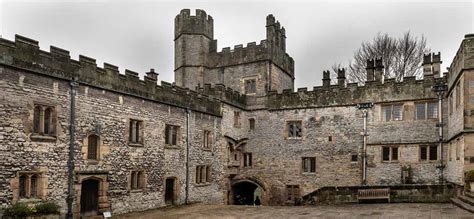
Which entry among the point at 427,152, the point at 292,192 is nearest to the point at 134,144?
the point at 292,192

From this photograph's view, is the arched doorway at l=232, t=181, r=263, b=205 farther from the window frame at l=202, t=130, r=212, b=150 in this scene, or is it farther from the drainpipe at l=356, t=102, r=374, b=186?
the drainpipe at l=356, t=102, r=374, b=186

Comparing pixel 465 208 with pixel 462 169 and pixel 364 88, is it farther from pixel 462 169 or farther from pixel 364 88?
pixel 364 88

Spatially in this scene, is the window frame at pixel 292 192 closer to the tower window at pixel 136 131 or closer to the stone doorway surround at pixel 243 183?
the stone doorway surround at pixel 243 183

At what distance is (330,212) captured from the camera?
51.7 feet

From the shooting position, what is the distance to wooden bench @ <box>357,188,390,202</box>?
720 inches

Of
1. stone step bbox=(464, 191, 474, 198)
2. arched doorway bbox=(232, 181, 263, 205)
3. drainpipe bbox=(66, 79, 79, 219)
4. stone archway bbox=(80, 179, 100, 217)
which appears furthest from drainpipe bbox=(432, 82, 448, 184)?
drainpipe bbox=(66, 79, 79, 219)

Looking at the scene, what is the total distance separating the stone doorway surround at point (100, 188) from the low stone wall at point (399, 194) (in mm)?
9425

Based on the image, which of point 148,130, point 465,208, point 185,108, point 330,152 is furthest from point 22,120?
point 330,152

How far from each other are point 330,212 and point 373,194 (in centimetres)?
372

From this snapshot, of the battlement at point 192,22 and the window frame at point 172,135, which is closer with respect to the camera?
the window frame at point 172,135

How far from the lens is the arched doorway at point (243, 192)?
2601cm

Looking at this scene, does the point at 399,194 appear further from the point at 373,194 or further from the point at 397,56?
the point at 397,56

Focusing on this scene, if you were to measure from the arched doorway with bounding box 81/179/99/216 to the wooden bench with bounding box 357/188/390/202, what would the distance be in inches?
453

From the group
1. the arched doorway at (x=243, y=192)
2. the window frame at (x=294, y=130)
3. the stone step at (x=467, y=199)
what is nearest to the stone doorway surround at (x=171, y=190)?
the arched doorway at (x=243, y=192)
